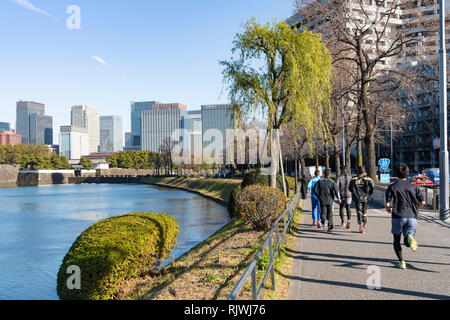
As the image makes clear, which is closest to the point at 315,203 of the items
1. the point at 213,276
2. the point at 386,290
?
the point at 213,276

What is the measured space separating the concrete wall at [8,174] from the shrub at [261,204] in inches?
4807

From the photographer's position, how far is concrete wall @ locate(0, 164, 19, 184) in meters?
113

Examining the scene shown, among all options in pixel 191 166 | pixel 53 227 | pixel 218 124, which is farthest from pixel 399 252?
pixel 218 124

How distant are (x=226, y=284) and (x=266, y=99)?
9067 mm

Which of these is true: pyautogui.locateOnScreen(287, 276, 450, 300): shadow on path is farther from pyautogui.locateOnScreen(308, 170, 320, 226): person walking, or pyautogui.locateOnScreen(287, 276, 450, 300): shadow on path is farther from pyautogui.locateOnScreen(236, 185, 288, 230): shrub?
pyautogui.locateOnScreen(308, 170, 320, 226): person walking

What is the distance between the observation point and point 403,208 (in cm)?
698

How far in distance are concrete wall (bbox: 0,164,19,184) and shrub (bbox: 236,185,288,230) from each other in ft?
401

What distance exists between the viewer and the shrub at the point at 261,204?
11.3m

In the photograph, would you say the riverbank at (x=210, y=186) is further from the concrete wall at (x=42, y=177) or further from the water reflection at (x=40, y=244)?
the concrete wall at (x=42, y=177)

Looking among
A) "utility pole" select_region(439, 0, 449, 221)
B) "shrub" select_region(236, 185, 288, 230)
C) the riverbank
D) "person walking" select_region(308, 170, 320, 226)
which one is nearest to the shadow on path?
"shrub" select_region(236, 185, 288, 230)

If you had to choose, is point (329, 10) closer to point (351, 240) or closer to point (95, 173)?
point (351, 240)

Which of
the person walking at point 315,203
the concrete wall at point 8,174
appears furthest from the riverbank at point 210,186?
the concrete wall at point 8,174

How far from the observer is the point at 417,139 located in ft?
232

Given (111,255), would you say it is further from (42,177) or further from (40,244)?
(42,177)
